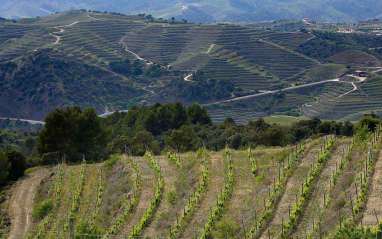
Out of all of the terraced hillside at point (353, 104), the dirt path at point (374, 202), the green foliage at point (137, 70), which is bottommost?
the terraced hillside at point (353, 104)

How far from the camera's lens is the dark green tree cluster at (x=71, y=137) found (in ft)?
117

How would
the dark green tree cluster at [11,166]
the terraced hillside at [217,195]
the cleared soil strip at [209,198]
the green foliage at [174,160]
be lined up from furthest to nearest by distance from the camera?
1. the dark green tree cluster at [11,166]
2. the green foliage at [174,160]
3. the cleared soil strip at [209,198]
4. the terraced hillside at [217,195]

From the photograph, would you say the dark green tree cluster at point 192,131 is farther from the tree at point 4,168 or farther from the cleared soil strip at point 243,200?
the cleared soil strip at point 243,200

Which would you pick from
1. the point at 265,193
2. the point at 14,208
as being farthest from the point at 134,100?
the point at 265,193

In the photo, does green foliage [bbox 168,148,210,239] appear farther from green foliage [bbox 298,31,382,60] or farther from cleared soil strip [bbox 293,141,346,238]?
green foliage [bbox 298,31,382,60]

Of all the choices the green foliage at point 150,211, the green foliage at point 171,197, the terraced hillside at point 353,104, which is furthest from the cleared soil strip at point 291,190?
the terraced hillside at point 353,104

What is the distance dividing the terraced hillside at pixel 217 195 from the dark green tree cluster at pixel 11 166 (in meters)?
1.62

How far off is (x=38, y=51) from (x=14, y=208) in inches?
3606

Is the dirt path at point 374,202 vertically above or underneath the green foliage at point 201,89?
above

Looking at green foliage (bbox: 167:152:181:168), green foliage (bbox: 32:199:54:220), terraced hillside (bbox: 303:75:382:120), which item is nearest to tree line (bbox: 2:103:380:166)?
A: green foliage (bbox: 167:152:181:168)

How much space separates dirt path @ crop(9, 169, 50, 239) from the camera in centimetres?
2469

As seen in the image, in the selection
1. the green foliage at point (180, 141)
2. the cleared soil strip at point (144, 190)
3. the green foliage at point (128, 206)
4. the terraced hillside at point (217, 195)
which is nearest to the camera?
the terraced hillside at point (217, 195)

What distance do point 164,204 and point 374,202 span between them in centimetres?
759

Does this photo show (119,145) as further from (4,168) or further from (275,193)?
(275,193)
